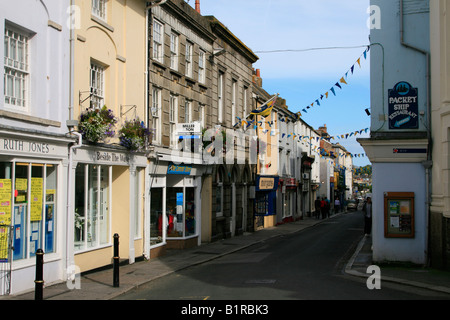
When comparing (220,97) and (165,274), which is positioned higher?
(220,97)

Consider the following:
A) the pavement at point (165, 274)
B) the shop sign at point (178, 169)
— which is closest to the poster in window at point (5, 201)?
the pavement at point (165, 274)

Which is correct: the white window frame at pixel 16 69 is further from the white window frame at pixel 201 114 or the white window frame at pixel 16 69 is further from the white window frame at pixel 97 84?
the white window frame at pixel 201 114

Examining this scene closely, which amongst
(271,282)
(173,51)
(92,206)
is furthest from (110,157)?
Result: (173,51)

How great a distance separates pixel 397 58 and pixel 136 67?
8.54 metres

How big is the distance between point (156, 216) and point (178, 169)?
7.09ft

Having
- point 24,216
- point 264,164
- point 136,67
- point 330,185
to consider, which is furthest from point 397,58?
point 330,185

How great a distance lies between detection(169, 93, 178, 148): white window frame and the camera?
19.3 meters

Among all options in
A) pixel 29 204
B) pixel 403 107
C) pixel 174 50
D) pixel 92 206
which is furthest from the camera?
pixel 174 50

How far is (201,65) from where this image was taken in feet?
74.0

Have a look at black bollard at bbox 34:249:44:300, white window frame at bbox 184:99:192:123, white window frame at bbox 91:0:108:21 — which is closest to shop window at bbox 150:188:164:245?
white window frame at bbox 184:99:192:123

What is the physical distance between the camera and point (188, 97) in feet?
68.0

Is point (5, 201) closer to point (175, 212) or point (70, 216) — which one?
point (70, 216)

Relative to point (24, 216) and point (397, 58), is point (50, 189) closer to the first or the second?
point (24, 216)

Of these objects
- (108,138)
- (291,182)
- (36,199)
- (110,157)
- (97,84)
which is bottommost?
(36,199)
